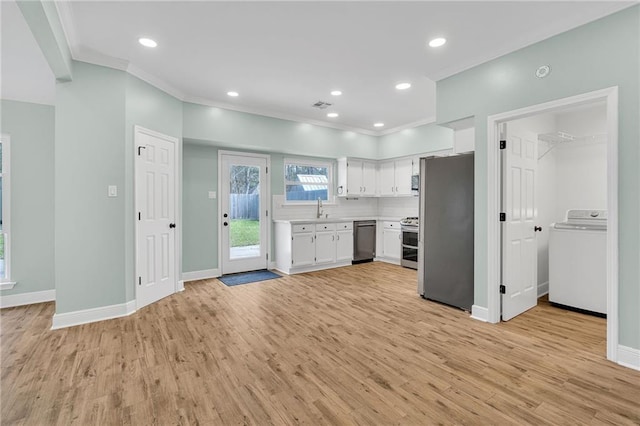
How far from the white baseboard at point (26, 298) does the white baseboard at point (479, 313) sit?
5.27m

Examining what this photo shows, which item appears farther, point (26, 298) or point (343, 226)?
point (343, 226)

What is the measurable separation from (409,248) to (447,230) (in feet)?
7.17

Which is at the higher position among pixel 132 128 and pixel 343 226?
pixel 132 128

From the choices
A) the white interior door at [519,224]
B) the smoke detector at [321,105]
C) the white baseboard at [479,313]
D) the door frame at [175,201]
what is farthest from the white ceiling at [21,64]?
the white baseboard at [479,313]

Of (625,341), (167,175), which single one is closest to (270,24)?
(167,175)

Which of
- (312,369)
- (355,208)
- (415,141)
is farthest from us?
(355,208)

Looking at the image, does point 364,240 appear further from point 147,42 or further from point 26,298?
point 26,298

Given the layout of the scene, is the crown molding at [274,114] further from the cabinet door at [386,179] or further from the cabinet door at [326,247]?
the cabinet door at [326,247]

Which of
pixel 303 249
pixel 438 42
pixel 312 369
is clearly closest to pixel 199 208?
pixel 303 249

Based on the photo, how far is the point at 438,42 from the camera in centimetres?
295

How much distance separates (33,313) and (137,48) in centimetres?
325

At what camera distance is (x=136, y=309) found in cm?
355

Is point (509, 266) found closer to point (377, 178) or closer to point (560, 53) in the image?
point (560, 53)

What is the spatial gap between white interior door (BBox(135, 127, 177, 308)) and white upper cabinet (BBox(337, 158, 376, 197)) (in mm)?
3326
